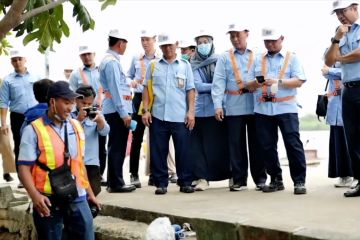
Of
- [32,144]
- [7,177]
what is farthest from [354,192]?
[7,177]

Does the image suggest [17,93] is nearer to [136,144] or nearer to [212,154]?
[136,144]

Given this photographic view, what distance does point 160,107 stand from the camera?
5938 mm

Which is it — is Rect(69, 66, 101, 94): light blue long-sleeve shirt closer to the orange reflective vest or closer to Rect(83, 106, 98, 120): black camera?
Rect(83, 106, 98, 120): black camera

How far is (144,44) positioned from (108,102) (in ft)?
3.78

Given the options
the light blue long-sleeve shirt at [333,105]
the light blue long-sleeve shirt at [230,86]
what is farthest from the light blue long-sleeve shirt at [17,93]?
the light blue long-sleeve shirt at [333,105]

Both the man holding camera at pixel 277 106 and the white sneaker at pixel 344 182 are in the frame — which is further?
the white sneaker at pixel 344 182

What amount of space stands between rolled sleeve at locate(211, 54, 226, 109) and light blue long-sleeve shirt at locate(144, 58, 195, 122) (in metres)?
0.26

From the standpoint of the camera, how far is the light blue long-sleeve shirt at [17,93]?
7004mm

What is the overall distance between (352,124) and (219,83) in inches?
59.2

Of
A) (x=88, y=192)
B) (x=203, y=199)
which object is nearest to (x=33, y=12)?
(x=88, y=192)

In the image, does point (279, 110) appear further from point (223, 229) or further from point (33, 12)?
point (33, 12)

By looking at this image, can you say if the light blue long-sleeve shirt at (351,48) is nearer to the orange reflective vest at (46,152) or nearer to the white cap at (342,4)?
the white cap at (342,4)

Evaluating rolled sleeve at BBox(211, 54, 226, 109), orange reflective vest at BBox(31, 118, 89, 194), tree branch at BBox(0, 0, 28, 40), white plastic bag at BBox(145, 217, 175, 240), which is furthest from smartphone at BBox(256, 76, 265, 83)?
tree branch at BBox(0, 0, 28, 40)

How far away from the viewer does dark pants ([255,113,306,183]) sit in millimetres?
5512
